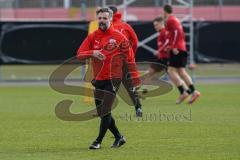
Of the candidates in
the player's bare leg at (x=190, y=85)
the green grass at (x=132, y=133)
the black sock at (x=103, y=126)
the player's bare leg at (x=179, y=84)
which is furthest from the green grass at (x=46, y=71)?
the black sock at (x=103, y=126)

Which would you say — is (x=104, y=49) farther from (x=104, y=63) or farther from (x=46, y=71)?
(x=46, y=71)

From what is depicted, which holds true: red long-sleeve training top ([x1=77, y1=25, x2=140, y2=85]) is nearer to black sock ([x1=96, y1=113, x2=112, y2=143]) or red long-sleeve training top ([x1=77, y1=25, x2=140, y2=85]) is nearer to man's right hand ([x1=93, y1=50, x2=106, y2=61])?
man's right hand ([x1=93, y1=50, x2=106, y2=61])

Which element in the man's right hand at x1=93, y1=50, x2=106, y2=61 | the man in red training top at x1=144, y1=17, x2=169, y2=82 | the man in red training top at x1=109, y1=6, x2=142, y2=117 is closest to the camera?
the man's right hand at x1=93, y1=50, x2=106, y2=61

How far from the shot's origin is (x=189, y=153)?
10.7 m

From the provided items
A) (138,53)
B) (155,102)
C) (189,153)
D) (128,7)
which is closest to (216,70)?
(128,7)

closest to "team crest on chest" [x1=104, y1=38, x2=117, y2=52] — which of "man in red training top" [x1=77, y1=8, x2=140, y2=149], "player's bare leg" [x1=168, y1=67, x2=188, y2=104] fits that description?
"man in red training top" [x1=77, y1=8, x2=140, y2=149]

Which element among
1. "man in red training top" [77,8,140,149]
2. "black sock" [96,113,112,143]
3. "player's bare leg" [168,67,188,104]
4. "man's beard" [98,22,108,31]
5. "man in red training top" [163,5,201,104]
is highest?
"man's beard" [98,22,108,31]

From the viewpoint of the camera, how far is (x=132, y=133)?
13234mm

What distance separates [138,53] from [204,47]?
2.68m

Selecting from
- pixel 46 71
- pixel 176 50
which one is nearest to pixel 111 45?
pixel 176 50

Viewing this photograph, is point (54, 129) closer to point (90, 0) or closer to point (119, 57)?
point (119, 57)

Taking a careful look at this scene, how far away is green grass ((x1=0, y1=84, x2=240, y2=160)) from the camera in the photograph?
10664 millimetres

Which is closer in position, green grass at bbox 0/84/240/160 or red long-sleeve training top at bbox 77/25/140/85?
green grass at bbox 0/84/240/160

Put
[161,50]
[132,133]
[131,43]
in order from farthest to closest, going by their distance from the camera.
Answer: [161,50]
[131,43]
[132,133]
